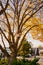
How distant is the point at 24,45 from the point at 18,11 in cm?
1083

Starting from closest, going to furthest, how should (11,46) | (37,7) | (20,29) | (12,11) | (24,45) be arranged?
(11,46) < (37,7) < (20,29) < (12,11) < (24,45)

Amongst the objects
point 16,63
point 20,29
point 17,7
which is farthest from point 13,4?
point 16,63

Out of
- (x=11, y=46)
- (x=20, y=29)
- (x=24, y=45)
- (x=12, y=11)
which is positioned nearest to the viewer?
(x=11, y=46)

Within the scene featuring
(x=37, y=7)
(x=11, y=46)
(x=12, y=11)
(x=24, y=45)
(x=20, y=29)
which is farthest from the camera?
(x=24, y=45)

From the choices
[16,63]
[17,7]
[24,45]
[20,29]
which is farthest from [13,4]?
[24,45]

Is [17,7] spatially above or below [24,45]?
above

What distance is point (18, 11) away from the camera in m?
16.3

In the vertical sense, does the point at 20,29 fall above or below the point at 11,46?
above

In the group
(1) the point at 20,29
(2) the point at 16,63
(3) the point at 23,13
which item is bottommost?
(2) the point at 16,63

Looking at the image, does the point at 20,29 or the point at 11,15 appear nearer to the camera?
the point at 20,29

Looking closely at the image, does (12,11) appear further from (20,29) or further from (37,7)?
(37,7)

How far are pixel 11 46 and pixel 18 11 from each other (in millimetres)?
4314

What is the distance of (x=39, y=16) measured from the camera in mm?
15867

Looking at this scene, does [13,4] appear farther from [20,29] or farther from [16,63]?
[16,63]
